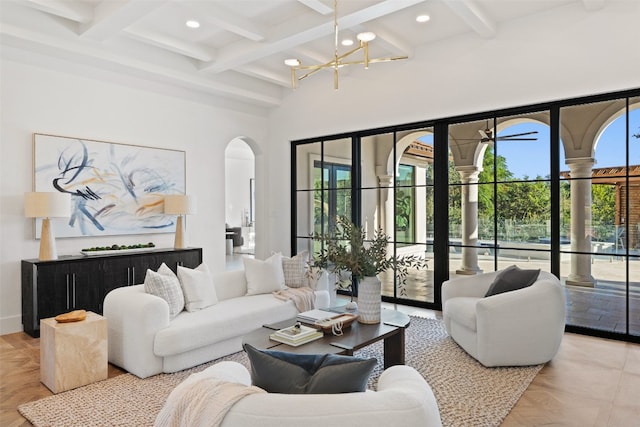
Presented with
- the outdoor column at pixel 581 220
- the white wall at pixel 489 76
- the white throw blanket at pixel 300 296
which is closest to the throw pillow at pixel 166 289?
the white throw blanket at pixel 300 296

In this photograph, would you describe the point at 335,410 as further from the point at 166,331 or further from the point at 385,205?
the point at 385,205

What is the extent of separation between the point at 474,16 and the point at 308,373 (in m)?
4.08

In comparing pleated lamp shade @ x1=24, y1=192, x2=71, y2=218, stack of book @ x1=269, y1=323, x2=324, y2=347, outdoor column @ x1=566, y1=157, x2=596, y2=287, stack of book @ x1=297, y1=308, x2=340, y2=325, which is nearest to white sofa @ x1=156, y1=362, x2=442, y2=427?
stack of book @ x1=269, y1=323, x2=324, y2=347

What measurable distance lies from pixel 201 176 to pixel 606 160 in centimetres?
521

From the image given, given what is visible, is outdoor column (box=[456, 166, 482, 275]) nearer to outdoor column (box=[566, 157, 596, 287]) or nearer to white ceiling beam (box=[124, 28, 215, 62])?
outdoor column (box=[566, 157, 596, 287])

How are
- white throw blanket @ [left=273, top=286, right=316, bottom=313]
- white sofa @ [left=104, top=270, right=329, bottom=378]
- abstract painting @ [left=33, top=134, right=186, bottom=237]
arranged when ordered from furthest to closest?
abstract painting @ [left=33, top=134, right=186, bottom=237], white throw blanket @ [left=273, top=286, right=316, bottom=313], white sofa @ [left=104, top=270, right=329, bottom=378]

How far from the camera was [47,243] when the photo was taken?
446 centimetres

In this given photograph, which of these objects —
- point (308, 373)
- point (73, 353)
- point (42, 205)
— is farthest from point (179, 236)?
point (308, 373)

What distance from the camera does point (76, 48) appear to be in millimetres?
4523

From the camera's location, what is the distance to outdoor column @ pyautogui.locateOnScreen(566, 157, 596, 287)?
4.30 metres

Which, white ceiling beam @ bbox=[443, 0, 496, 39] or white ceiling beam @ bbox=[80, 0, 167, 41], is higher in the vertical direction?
white ceiling beam @ bbox=[443, 0, 496, 39]

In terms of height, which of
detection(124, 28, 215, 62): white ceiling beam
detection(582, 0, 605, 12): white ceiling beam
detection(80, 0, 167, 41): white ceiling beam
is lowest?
detection(80, 0, 167, 41): white ceiling beam

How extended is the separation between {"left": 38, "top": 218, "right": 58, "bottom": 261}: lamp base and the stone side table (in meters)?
1.61

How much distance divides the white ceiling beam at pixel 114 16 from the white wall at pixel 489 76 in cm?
299
